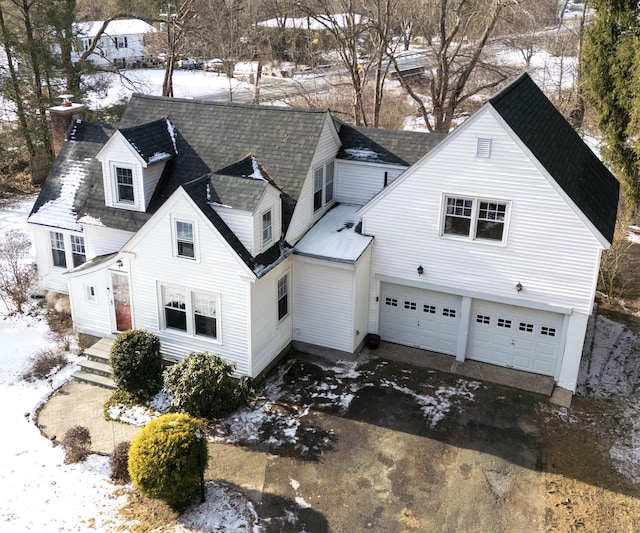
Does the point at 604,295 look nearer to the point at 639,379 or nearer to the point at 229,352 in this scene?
the point at 639,379

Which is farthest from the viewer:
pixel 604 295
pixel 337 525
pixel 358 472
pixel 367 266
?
pixel 604 295

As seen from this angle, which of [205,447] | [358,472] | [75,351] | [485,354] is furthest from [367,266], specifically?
[75,351]

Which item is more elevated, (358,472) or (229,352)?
(229,352)

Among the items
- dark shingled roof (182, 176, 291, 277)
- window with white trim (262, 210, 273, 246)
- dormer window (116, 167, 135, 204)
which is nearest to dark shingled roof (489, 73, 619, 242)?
window with white trim (262, 210, 273, 246)

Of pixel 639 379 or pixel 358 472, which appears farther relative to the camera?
pixel 639 379

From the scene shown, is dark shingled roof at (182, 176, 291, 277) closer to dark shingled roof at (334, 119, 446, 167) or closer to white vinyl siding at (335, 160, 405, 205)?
white vinyl siding at (335, 160, 405, 205)
